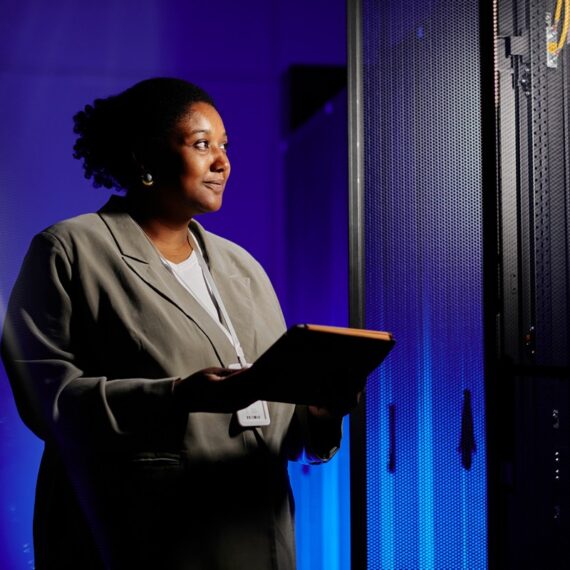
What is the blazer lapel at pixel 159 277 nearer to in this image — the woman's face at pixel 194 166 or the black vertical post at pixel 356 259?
the woman's face at pixel 194 166

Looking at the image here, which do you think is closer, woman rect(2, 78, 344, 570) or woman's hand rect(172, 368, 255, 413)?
woman's hand rect(172, 368, 255, 413)

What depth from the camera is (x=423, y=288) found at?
238 cm

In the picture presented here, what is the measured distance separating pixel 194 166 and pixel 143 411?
23.0 inches

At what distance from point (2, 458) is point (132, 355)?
1436mm

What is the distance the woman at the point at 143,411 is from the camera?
5.12 feet

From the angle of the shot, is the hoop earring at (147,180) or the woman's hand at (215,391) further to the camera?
the hoop earring at (147,180)

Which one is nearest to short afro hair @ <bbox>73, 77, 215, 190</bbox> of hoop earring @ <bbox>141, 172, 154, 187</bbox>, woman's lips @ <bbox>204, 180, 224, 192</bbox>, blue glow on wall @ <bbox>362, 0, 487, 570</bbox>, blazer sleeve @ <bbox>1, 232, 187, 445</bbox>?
hoop earring @ <bbox>141, 172, 154, 187</bbox>

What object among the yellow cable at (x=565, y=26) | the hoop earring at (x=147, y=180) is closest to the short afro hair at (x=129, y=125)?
the hoop earring at (x=147, y=180)

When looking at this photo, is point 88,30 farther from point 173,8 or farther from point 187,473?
point 187,473

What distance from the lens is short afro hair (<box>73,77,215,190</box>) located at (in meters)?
1.84

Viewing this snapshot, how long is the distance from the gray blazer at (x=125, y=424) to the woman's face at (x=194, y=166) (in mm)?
158

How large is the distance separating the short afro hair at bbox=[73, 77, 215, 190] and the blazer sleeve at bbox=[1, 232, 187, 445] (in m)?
0.33

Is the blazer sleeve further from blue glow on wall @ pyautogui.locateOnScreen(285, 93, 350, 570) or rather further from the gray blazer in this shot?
blue glow on wall @ pyautogui.locateOnScreen(285, 93, 350, 570)

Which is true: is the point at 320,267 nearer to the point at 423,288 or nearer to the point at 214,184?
the point at 423,288
